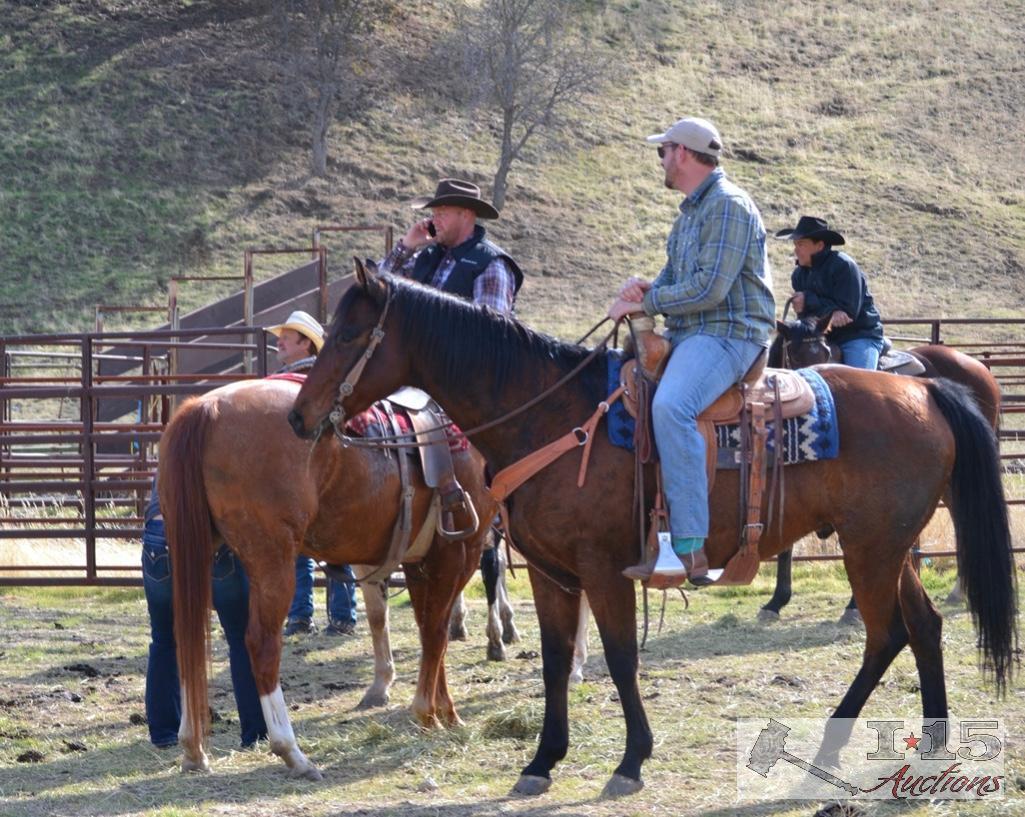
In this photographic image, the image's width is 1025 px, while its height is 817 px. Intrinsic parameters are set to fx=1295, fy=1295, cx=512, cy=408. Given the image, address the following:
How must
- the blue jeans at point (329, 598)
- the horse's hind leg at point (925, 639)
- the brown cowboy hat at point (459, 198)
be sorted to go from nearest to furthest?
the horse's hind leg at point (925, 639) → the brown cowboy hat at point (459, 198) → the blue jeans at point (329, 598)

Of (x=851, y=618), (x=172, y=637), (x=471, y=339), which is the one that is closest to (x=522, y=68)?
(x=851, y=618)

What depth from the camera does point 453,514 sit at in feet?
21.6

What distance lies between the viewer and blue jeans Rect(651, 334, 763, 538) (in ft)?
16.6

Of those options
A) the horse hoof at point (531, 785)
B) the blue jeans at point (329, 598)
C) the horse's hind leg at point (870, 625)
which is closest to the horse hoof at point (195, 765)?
the horse hoof at point (531, 785)

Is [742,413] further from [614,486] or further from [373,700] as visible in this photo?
[373,700]

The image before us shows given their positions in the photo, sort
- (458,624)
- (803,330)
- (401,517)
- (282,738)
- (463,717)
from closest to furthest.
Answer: (282,738) → (401,517) → (463,717) → (803,330) → (458,624)

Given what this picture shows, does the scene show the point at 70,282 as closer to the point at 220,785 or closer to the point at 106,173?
the point at 106,173

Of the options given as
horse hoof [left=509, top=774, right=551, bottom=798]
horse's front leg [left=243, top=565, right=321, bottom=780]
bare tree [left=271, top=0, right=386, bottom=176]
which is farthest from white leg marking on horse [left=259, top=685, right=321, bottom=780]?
bare tree [left=271, top=0, right=386, bottom=176]

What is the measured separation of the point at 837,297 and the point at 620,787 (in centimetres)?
442

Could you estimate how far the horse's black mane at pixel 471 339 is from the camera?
5332 millimetres

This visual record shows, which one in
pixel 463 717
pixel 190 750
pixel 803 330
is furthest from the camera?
pixel 803 330

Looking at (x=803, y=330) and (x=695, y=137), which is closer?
(x=695, y=137)

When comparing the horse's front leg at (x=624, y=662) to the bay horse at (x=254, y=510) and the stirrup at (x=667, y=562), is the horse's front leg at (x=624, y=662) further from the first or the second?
the bay horse at (x=254, y=510)

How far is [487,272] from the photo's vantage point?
6496 millimetres
